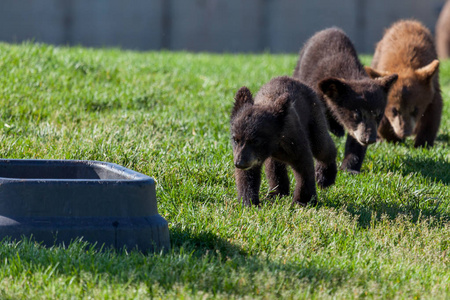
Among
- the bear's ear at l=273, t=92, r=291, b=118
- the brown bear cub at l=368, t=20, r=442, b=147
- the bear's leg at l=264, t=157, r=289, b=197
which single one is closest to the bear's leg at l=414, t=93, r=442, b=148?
the brown bear cub at l=368, t=20, r=442, b=147

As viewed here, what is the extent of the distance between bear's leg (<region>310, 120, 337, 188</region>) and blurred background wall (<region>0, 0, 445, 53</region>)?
39.6ft

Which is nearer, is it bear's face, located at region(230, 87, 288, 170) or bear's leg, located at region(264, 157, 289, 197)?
bear's face, located at region(230, 87, 288, 170)

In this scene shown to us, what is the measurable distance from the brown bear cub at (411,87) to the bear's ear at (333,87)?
1.05 meters

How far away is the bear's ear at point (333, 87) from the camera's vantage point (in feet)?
20.1

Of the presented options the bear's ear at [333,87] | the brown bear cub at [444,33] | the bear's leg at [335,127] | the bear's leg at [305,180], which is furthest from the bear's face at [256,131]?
the brown bear cub at [444,33]

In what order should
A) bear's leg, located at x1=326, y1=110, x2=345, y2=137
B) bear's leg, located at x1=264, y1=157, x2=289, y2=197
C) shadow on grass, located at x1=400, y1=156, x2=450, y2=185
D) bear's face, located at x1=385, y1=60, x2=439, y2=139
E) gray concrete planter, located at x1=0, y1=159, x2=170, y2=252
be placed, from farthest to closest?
bear's face, located at x1=385, y1=60, x2=439, y2=139
bear's leg, located at x1=326, y1=110, x2=345, y2=137
shadow on grass, located at x1=400, y1=156, x2=450, y2=185
bear's leg, located at x1=264, y1=157, x2=289, y2=197
gray concrete planter, located at x1=0, y1=159, x2=170, y2=252

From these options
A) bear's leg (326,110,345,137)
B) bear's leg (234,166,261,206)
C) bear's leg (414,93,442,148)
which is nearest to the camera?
bear's leg (234,166,261,206)

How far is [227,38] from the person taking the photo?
60.9 ft

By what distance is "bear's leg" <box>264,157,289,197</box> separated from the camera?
5273mm

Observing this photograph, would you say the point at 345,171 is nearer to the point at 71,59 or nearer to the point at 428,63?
the point at 428,63

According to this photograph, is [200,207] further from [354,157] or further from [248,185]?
[354,157]

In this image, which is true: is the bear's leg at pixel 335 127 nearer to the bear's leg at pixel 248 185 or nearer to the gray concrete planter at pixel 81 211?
the bear's leg at pixel 248 185

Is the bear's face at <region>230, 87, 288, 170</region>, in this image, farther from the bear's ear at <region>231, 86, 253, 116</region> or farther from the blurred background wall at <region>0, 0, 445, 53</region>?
the blurred background wall at <region>0, 0, 445, 53</region>

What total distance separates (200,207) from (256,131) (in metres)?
0.66
